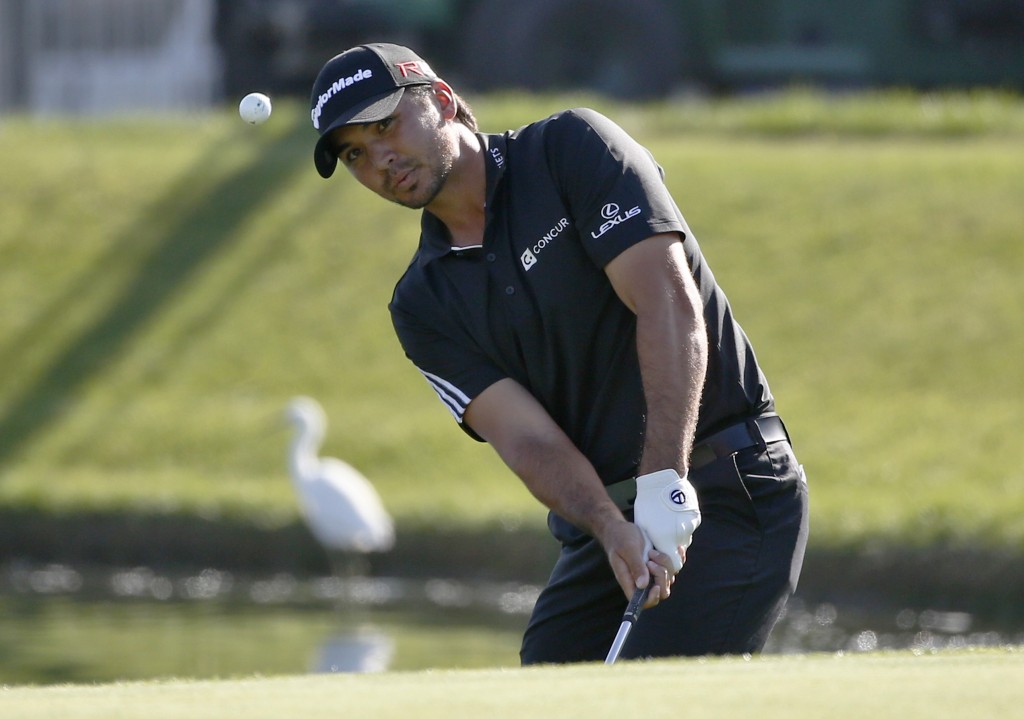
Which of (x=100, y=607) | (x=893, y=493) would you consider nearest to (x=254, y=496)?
(x=100, y=607)

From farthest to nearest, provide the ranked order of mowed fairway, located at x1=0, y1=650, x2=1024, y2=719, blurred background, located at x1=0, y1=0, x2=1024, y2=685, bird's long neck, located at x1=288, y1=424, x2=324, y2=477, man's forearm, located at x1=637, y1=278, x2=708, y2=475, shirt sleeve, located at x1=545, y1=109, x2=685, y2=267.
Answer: bird's long neck, located at x1=288, y1=424, x2=324, y2=477
blurred background, located at x1=0, y1=0, x2=1024, y2=685
shirt sleeve, located at x1=545, y1=109, x2=685, y2=267
man's forearm, located at x1=637, y1=278, x2=708, y2=475
mowed fairway, located at x1=0, y1=650, x2=1024, y2=719

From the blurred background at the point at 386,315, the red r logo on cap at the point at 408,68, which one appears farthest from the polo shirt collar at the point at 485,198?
the blurred background at the point at 386,315

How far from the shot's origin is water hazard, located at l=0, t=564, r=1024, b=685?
291 inches

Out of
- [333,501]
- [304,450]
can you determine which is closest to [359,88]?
[333,501]

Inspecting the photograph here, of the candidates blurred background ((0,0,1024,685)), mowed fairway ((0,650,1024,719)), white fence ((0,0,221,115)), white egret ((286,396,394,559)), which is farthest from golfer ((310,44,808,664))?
white fence ((0,0,221,115))

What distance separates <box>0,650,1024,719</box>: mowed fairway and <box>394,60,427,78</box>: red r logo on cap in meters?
1.34

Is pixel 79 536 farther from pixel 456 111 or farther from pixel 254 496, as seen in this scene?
pixel 456 111

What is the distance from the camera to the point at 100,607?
28.6ft

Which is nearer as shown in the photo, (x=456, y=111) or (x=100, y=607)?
(x=456, y=111)

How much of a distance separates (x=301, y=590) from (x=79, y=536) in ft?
4.21

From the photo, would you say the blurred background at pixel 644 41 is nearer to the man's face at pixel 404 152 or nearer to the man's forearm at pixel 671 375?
the man's face at pixel 404 152

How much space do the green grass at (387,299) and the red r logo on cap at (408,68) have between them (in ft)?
16.6

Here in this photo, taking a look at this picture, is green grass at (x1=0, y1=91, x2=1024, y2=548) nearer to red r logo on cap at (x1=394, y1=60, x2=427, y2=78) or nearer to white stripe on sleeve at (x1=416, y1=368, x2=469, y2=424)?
white stripe on sleeve at (x1=416, y1=368, x2=469, y2=424)

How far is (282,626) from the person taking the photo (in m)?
8.32
